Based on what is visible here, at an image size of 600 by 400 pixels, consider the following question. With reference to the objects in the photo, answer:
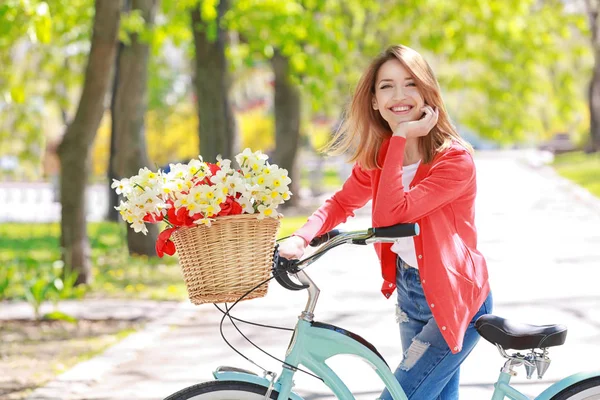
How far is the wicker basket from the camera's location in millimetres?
3141

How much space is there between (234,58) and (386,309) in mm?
7862

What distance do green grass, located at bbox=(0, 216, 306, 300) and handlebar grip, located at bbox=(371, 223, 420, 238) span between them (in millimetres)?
7091

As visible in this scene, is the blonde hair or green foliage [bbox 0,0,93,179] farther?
green foliage [bbox 0,0,93,179]

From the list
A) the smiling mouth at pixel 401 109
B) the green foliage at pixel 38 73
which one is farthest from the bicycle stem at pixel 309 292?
the green foliage at pixel 38 73

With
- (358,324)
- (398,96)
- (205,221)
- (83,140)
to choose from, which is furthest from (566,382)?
(83,140)

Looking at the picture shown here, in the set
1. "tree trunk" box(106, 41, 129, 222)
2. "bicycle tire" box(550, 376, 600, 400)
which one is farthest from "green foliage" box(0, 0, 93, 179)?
"bicycle tire" box(550, 376, 600, 400)

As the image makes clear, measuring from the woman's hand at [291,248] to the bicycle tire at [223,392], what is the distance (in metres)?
0.42

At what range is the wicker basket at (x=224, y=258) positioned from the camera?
314 cm

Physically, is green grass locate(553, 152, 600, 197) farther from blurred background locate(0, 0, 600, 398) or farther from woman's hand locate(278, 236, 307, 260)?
woman's hand locate(278, 236, 307, 260)

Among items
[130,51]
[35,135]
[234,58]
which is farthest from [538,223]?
[35,135]

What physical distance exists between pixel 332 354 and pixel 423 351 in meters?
0.36

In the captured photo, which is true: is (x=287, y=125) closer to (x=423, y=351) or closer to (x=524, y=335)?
(x=423, y=351)

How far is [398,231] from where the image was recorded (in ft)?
10.3

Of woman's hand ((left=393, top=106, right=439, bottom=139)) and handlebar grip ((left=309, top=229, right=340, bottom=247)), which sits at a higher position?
woman's hand ((left=393, top=106, right=439, bottom=139))
